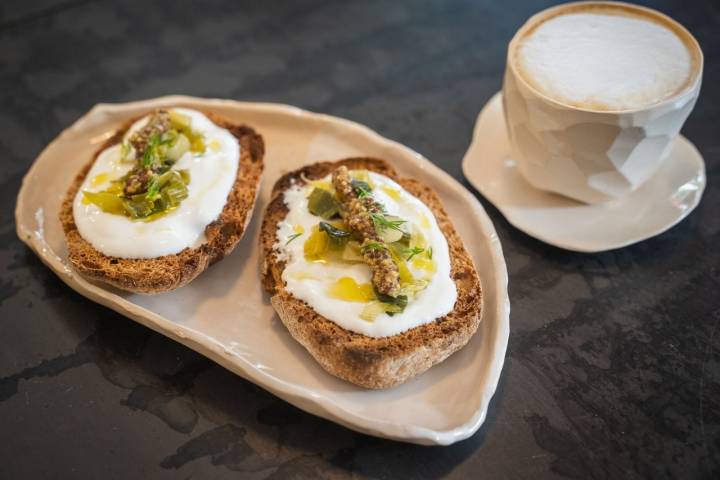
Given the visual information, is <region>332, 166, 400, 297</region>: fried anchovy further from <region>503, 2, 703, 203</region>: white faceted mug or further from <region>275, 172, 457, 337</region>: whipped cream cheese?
<region>503, 2, 703, 203</region>: white faceted mug

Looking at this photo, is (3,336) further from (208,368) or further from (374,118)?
(374,118)

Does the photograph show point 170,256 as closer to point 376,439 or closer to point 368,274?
point 368,274

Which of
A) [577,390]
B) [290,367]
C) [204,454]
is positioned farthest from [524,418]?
[204,454]

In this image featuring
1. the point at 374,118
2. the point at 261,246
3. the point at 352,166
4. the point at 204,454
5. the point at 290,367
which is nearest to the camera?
the point at 204,454

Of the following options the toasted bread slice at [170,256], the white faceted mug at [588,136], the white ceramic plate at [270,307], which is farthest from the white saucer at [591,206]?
the toasted bread slice at [170,256]

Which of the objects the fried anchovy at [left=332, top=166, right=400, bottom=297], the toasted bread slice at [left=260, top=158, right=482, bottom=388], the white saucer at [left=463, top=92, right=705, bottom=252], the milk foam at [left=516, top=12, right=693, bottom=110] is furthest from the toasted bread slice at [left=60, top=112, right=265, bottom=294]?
the milk foam at [left=516, top=12, right=693, bottom=110]
